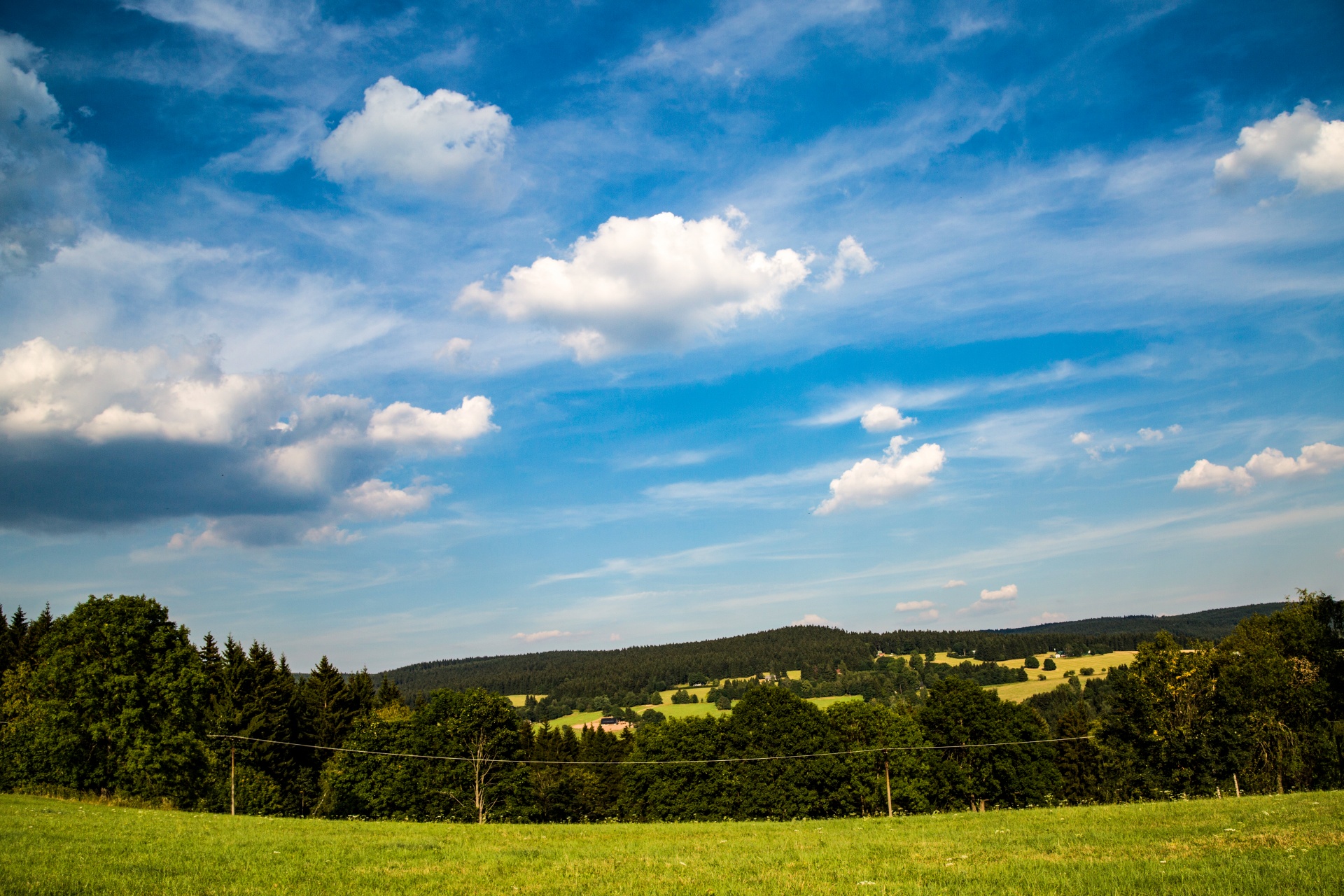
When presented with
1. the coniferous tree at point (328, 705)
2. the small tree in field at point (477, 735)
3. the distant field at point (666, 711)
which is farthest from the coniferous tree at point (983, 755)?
the distant field at point (666, 711)

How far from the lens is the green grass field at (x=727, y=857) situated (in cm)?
1095

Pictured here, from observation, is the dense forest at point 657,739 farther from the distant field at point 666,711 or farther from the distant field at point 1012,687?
the distant field at point 666,711

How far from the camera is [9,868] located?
482 inches

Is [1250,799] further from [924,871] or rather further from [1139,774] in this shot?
[1139,774]

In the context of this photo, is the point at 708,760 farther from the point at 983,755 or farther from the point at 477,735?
the point at 983,755

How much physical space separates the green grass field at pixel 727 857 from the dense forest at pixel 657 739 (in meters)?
18.9

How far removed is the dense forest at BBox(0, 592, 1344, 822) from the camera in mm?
40656

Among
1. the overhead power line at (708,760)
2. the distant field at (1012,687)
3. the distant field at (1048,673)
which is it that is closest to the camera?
the overhead power line at (708,760)

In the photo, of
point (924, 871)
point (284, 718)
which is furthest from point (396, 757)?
point (924, 871)

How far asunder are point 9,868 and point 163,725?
114 feet

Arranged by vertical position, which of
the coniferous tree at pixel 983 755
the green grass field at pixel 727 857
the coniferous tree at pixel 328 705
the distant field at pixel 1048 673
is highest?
the green grass field at pixel 727 857

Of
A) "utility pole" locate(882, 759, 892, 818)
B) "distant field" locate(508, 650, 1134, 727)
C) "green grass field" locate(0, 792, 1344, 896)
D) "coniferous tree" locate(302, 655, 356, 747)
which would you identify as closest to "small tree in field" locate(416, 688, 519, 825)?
"coniferous tree" locate(302, 655, 356, 747)

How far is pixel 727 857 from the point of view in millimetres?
16000

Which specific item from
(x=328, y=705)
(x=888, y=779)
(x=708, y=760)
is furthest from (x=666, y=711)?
(x=888, y=779)
